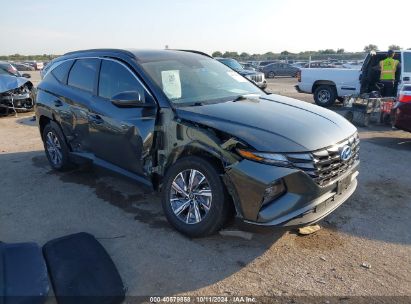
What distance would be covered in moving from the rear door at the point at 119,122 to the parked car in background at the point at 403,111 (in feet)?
17.8

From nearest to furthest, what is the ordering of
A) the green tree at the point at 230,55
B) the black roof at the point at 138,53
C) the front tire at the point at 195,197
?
the front tire at the point at 195,197 → the black roof at the point at 138,53 → the green tree at the point at 230,55

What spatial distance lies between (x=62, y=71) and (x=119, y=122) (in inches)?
75.6

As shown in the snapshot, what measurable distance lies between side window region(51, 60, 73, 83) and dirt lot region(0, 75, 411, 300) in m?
1.46

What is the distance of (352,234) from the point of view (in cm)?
402

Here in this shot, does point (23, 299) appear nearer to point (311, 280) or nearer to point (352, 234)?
point (311, 280)

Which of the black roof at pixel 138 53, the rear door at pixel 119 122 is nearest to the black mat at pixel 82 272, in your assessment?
the rear door at pixel 119 122

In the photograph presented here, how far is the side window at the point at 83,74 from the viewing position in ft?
16.2

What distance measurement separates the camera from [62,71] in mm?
5656

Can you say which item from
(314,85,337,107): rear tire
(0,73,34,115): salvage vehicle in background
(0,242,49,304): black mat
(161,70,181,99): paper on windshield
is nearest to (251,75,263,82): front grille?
(314,85,337,107): rear tire

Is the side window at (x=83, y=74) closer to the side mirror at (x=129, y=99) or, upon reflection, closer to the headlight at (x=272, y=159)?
the side mirror at (x=129, y=99)

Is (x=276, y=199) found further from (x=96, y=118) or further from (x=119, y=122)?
(x=96, y=118)

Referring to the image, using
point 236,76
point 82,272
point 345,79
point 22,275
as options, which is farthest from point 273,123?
point 345,79

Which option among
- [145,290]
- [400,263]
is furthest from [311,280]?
[145,290]

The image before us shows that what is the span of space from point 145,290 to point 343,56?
2044 inches
